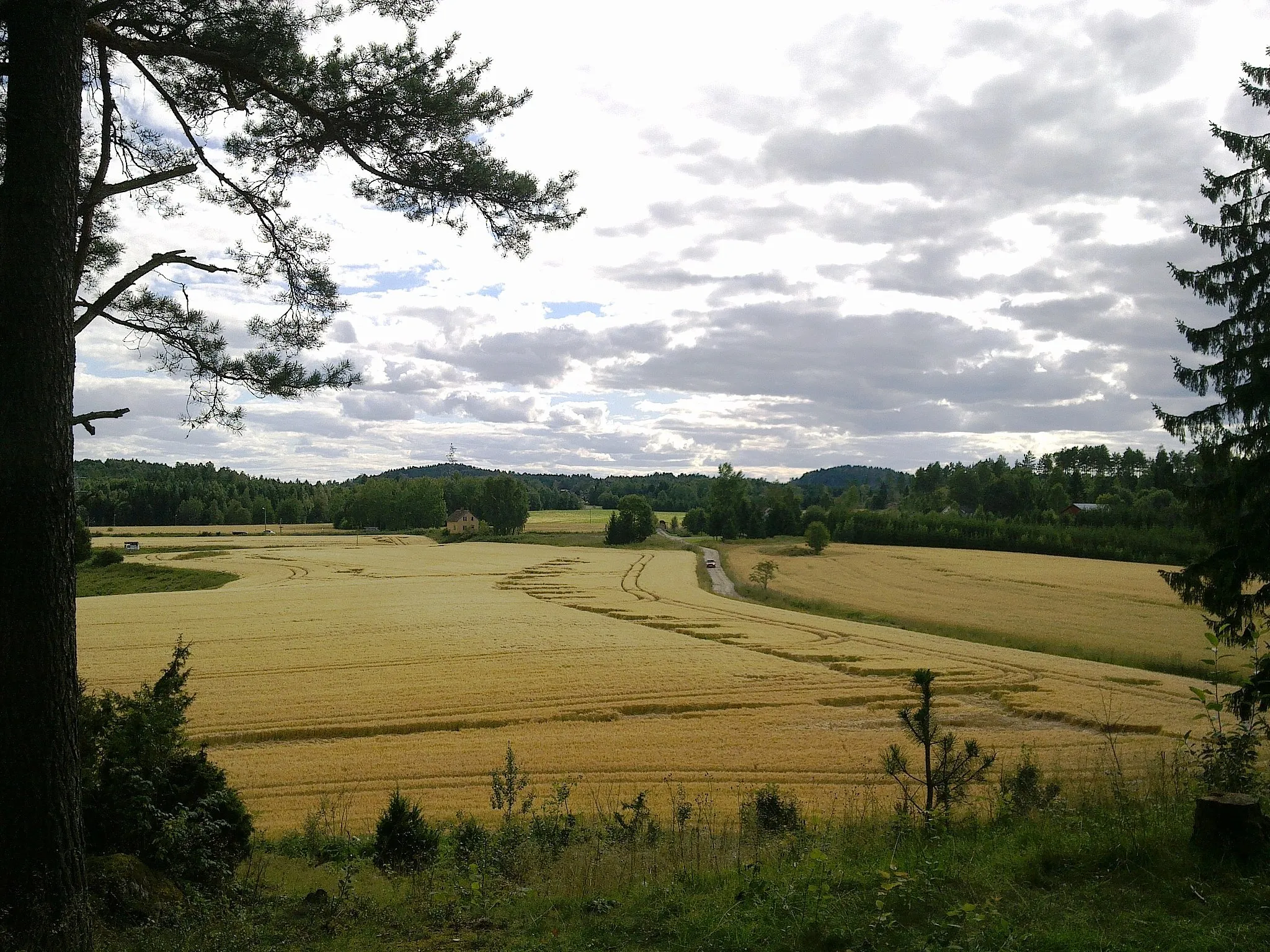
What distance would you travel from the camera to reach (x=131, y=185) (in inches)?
297

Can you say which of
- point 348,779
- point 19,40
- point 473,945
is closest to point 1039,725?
point 348,779

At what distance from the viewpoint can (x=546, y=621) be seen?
4312cm

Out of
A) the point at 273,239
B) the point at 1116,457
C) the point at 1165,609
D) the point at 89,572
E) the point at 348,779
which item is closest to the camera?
the point at 273,239

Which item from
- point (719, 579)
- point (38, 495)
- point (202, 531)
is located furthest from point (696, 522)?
point (38, 495)

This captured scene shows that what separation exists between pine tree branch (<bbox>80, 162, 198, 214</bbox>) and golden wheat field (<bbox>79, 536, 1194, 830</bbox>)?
8979 mm

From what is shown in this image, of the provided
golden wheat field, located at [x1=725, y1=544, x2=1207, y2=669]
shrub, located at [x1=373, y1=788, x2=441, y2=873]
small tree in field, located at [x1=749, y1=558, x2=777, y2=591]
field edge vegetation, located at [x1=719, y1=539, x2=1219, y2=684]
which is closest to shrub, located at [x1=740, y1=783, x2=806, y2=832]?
shrub, located at [x1=373, y1=788, x2=441, y2=873]

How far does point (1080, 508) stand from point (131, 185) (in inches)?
4620

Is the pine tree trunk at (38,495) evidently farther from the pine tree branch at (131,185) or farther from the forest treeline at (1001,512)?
the forest treeline at (1001,512)

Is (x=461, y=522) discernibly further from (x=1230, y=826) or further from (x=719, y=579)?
(x=1230, y=826)

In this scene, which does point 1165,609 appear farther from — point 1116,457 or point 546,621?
point 1116,457

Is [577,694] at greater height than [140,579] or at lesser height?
greater

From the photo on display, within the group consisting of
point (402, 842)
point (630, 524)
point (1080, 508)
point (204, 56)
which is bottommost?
point (402, 842)

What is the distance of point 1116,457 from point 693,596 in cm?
13205

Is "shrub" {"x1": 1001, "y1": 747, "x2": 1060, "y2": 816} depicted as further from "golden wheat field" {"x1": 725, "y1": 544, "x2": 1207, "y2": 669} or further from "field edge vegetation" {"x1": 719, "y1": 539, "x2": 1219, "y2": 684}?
"field edge vegetation" {"x1": 719, "y1": 539, "x2": 1219, "y2": 684}
